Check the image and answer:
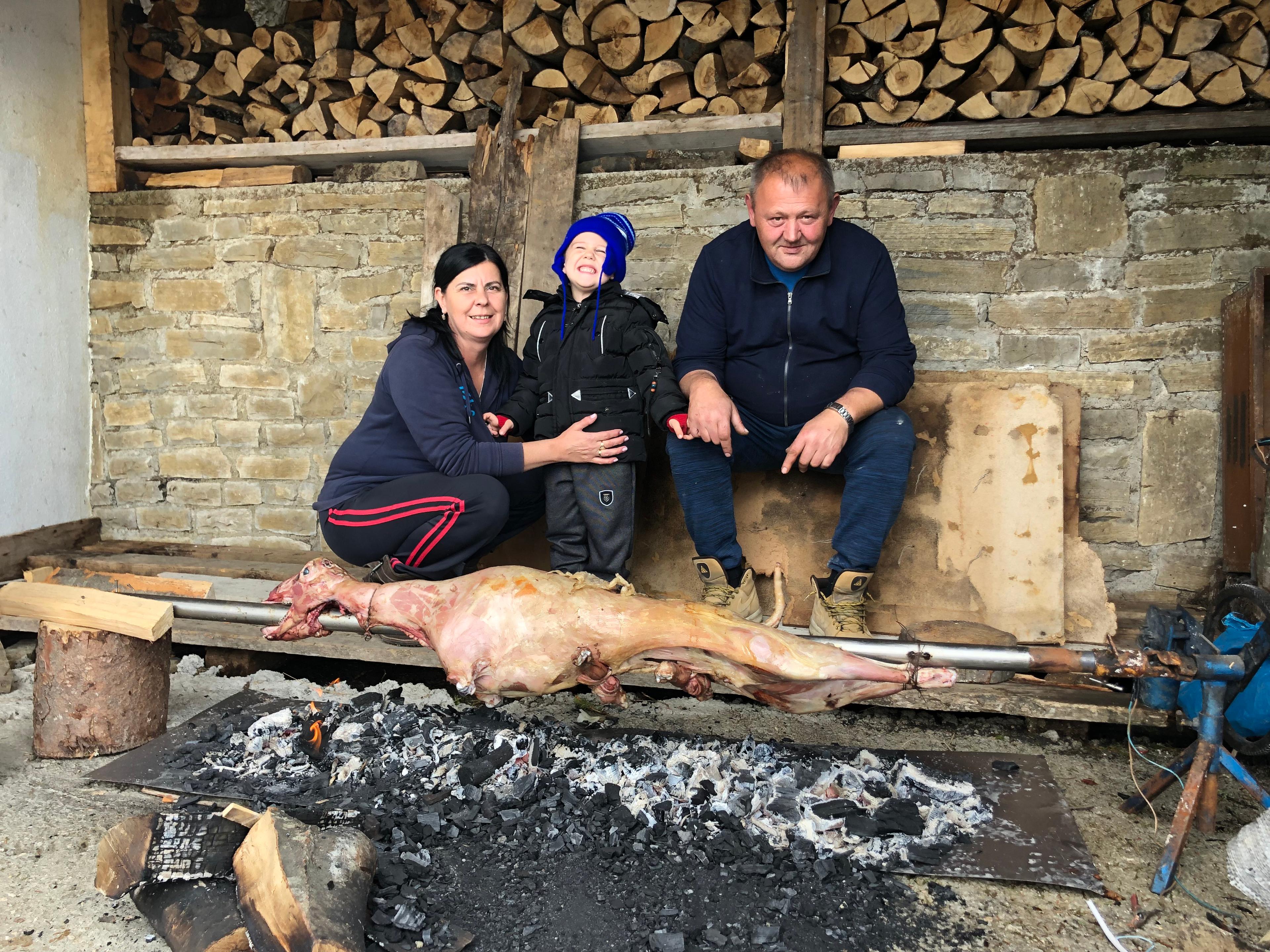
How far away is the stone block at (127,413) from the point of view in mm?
5008

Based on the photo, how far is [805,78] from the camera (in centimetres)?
398

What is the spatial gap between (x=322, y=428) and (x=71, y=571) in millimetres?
1347

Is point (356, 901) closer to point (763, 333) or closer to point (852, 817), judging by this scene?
point (852, 817)

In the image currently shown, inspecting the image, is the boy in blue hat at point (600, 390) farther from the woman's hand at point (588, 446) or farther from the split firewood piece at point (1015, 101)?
the split firewood piece at point (1015, 101)

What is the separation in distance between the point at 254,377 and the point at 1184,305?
171 inches

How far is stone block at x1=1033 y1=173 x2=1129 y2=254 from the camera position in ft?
12.7

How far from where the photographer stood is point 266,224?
15.6 ft

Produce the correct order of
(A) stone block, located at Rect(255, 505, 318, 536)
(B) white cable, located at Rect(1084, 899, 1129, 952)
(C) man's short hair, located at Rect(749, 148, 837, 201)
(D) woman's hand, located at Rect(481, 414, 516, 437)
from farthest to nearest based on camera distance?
(A) stone block, located at Rect(255, 505, 318, 536)
(D) woman's hand, located at Rect(481, 414, 516, 437)
(C) man's short hair, located at Rect(749, 148, 837, 201)
(B) white cable, located at Rect(1084, 899, 1129, 952)

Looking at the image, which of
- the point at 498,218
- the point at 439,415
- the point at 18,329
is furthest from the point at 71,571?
the point at 498,218

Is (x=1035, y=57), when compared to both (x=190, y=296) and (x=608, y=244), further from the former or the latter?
(x=190, y=296)

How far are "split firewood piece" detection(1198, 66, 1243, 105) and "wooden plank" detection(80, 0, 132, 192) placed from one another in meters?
5.09

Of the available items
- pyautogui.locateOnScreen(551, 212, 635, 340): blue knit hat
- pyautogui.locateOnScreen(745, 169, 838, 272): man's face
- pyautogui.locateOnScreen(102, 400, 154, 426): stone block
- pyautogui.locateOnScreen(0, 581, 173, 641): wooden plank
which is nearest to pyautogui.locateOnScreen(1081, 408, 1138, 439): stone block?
pyautogui.locateOnScreen(745, 169, 838, 272): man's face

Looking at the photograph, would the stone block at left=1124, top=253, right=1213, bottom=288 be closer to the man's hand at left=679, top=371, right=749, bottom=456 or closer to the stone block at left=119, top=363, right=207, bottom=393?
the man's hand at left=679, top=371, right=749, bottom=456

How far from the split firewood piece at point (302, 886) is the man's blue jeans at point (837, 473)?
1756 millimetres
